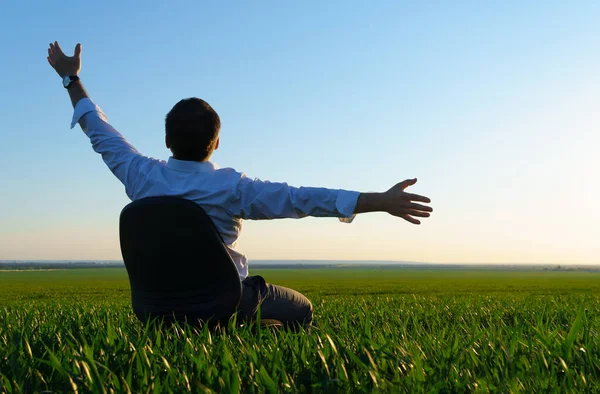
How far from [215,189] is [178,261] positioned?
1.76 feet

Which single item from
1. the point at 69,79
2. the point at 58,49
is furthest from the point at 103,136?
the point at 58,49

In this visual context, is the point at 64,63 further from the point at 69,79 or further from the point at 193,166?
the point at 193,166

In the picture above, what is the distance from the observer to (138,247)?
3570 mm

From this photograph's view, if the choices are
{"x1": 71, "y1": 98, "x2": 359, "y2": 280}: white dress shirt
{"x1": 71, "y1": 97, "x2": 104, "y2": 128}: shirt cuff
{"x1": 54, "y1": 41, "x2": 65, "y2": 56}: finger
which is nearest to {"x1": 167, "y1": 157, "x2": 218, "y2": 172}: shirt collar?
{"x1": 71, "y1": 98, "x2": 359, "y2": 280}: white dress shirt

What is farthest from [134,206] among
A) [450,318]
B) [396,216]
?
[450,318]

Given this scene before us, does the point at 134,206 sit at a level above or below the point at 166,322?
above

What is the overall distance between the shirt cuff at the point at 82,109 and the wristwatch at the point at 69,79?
0.88ft

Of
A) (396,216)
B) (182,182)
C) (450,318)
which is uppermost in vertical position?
(182,182)

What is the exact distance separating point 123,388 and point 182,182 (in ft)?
5.97

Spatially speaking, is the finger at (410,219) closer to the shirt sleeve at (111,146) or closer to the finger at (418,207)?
the finger at (418,207)

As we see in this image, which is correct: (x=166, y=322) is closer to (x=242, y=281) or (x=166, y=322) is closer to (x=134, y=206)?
(x=242, y=281)

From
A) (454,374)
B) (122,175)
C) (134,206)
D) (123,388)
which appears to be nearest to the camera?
(123,388)

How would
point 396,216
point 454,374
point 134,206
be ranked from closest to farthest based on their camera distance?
point 454,374 → point 396,216 → point 134,206

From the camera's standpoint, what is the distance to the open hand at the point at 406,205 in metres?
3.12
